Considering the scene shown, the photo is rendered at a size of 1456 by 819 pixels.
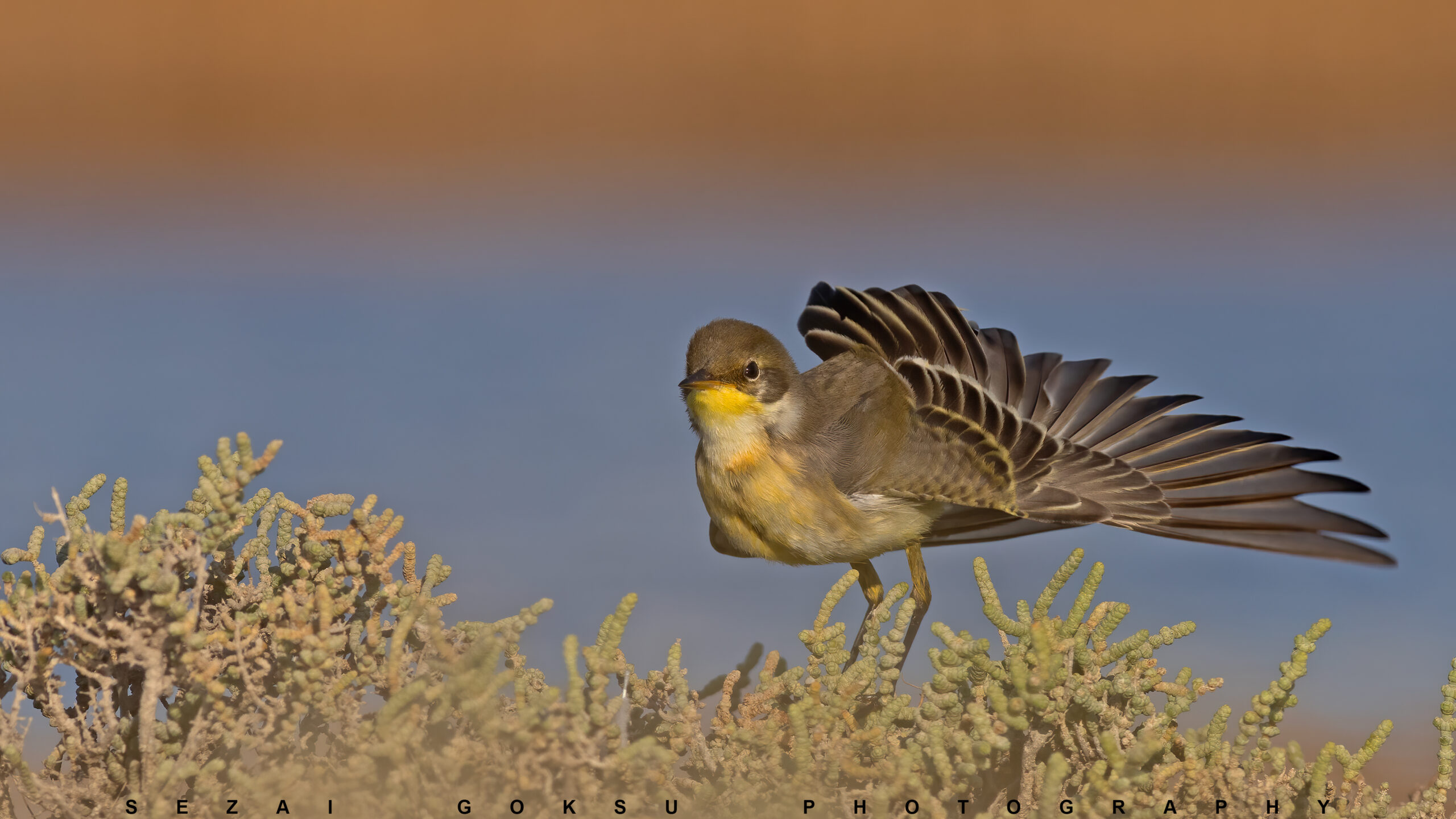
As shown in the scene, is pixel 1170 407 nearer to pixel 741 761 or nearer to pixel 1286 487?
pixel 1286 487

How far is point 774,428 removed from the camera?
194 inches

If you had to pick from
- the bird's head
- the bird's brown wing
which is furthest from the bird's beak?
the bird's brown wing

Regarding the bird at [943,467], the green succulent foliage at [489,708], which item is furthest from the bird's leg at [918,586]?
the green succulent foliage at [489,708]

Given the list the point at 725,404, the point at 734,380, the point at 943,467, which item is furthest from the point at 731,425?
the point at 943,467

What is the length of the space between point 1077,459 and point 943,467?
634 mm

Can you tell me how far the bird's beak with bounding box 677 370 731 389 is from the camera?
188 inches

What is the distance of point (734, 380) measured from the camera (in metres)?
4.90

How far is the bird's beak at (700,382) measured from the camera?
477 cm

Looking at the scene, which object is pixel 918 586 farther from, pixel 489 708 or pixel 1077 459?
pixel 489 708

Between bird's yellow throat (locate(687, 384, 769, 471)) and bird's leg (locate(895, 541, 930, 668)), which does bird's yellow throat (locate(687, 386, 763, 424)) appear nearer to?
bird's yellow throat (locate(687, 384, 769, 471))

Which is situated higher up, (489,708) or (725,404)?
(725,404)

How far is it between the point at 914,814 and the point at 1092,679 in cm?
68

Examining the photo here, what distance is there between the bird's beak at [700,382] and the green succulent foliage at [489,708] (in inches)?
59.0

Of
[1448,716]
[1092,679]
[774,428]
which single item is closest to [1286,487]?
[1448,716]
